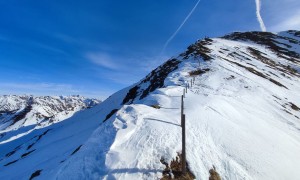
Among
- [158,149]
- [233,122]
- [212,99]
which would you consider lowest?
[158,149]

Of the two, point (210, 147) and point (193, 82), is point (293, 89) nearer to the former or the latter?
point (193, 82)

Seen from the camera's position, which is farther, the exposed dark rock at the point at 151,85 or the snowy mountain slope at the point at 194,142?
the exposed dark rock at the point at 151,85

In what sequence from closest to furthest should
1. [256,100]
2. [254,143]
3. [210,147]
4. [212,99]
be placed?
1. [210,147]
2. [254,143]
3. [212,99]
4. [256,100]

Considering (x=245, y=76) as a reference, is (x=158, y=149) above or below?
below

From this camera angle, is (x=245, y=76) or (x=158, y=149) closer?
(x=158, y=149)

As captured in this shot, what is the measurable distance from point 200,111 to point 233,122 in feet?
11.5

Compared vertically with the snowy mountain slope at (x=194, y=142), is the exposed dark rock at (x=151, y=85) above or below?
above

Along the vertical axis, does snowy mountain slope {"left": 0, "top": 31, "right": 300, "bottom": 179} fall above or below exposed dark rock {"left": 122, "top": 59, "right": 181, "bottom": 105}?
below

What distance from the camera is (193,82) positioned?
129ft

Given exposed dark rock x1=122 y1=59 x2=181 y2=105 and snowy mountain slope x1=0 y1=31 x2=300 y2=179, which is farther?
exposed dark rock x1=122 y1=59 x2=181 y2=105

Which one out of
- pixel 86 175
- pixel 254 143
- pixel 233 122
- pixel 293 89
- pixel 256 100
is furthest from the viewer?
pixel 293 89

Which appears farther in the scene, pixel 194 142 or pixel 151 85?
pixel 151 85

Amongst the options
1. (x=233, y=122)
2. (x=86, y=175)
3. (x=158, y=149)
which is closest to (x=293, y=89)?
(x=233, y=122)

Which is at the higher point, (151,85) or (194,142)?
(151,85)
